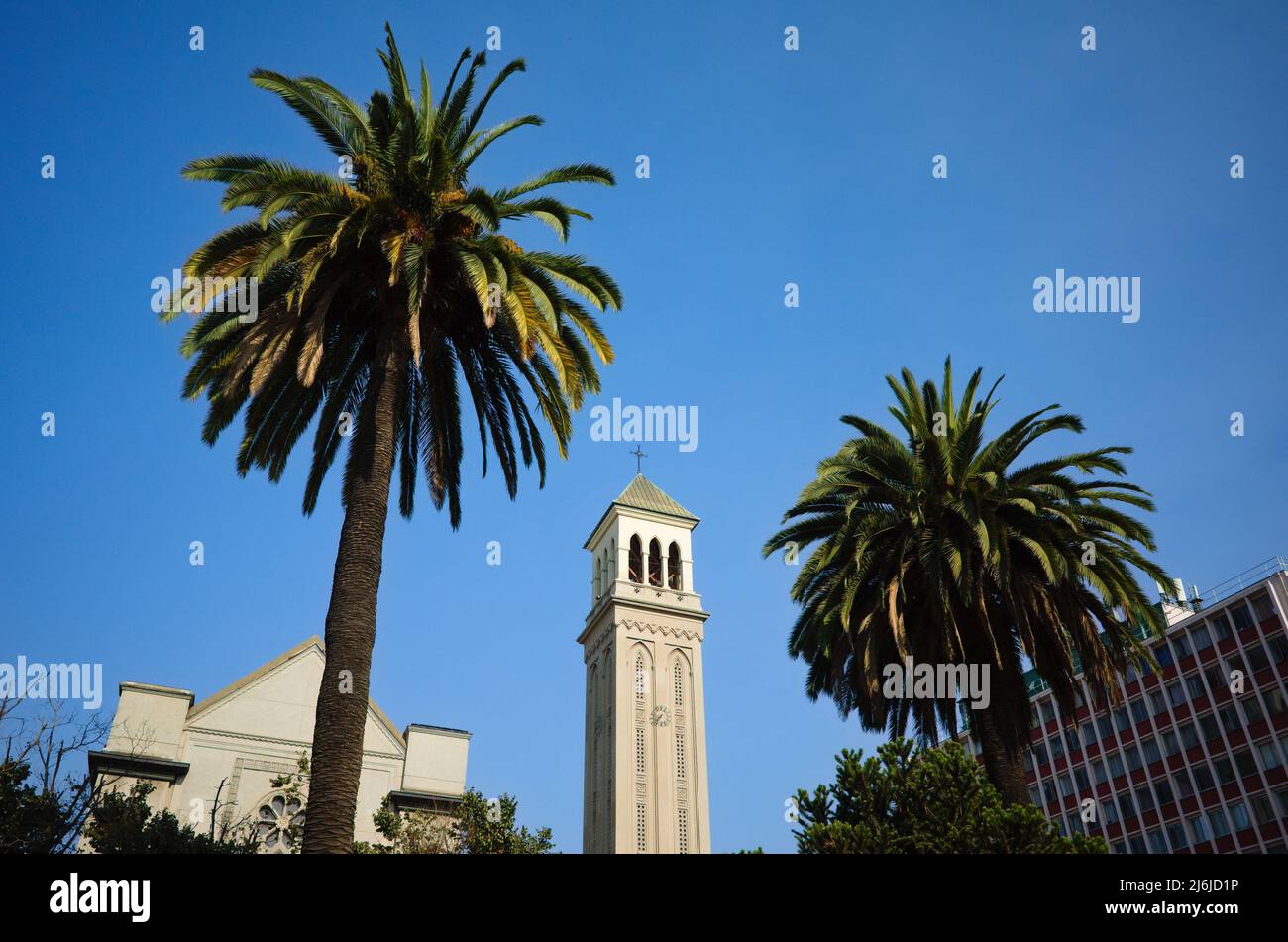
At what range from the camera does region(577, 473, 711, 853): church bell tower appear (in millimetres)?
53438

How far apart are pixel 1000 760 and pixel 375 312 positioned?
52.0 feet

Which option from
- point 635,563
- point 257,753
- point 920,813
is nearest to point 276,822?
point 257,753

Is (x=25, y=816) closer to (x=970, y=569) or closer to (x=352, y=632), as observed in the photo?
(x=352, y=632)

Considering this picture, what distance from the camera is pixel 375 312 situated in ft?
61.8

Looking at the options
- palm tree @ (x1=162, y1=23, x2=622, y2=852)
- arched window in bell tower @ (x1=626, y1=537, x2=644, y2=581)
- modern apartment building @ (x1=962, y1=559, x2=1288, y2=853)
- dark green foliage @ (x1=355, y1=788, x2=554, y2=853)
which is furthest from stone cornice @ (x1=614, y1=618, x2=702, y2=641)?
palm tree @ (x1=162, y1=23, x2=622, y2=852)

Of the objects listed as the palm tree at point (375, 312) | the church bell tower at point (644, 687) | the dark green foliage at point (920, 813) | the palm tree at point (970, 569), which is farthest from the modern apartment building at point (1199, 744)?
the palm tree at point (375, 312)

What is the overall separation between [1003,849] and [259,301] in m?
16.3

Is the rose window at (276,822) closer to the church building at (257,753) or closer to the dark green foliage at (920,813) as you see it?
the church building at (257,753)

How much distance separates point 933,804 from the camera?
17547 millimetres

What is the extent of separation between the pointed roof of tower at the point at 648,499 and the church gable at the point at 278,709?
32815 mm

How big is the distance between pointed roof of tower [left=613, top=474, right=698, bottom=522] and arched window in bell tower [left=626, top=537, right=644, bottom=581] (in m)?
2.53

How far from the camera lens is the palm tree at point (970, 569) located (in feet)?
69.8

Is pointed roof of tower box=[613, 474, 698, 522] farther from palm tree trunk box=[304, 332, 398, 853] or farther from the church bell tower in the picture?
palm tree trunk box=[304, 332, 398, 853]
